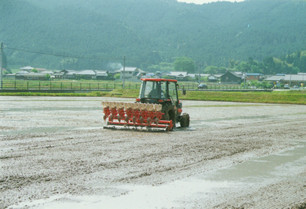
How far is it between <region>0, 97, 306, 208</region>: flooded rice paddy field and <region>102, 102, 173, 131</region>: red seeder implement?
117 cm

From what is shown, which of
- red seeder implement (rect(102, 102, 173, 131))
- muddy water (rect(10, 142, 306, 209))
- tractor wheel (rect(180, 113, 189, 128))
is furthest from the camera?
tractor wheel (rect(180, 113, 189, 128))

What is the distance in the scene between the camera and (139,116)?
66.2ft

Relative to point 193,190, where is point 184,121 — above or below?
above

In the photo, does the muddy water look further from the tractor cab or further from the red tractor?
the tractor cab

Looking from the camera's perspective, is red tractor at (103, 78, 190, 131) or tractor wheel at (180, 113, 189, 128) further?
tractor wheel at (180, 113, 189, 128)

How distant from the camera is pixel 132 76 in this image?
7264 inches

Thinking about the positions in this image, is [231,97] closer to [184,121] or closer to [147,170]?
[184,121]

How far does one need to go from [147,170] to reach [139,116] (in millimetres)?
9101

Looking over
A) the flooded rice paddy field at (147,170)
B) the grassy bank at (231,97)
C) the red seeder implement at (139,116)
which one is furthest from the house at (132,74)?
the flooded rice paddy field at (147,170)

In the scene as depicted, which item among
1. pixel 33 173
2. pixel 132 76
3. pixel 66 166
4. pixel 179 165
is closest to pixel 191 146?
pixel 179 165

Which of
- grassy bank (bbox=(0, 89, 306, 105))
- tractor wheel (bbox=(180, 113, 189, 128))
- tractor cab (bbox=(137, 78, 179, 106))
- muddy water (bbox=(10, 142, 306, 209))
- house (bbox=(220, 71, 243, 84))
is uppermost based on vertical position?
house (bbox=(220, 71, 243, 84))

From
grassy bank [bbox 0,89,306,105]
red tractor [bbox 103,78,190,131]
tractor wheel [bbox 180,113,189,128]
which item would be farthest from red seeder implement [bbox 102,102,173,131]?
grassy bank [bbox 0,89,306,105]

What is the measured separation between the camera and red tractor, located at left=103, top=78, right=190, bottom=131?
19969 millimetres

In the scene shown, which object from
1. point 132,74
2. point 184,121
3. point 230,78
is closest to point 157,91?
point 184,121
